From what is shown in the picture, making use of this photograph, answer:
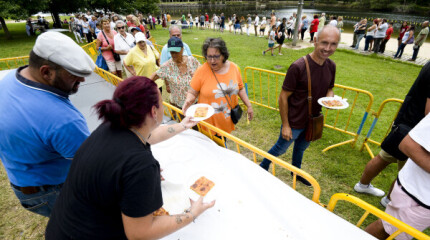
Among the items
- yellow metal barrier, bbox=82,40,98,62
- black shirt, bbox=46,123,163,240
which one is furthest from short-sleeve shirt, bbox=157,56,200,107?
yellow metal barrier, bbox=82,40,98,62

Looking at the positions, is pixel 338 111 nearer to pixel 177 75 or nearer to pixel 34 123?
pixel 177 75

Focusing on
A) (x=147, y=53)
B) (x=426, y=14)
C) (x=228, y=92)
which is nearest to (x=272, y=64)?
(x=147, y=53)

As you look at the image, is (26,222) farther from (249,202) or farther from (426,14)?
(426,14)

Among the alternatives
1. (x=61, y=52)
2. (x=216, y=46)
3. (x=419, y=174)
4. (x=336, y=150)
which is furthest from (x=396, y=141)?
(x=61, y=52)

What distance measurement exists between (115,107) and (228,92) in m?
1.91

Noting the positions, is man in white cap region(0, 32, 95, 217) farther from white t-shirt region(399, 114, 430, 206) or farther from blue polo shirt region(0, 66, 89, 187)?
white t-shirt region(399, 114, 430, 206)

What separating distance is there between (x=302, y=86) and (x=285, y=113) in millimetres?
411

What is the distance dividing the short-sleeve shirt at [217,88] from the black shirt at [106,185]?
5.58 feet

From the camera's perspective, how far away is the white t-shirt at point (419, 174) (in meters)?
1.42

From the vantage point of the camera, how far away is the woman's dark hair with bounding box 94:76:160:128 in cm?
114

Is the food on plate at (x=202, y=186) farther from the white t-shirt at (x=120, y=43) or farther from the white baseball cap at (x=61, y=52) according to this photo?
the white t-shirt at (x=120, y=43)

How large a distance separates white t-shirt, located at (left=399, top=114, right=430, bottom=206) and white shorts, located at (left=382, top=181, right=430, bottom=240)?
7 cm

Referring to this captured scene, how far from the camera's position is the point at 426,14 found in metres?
39.7

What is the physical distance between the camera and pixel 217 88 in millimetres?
2771
